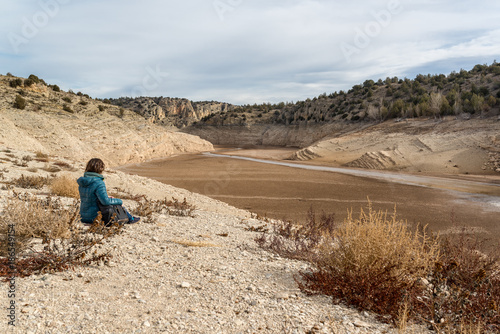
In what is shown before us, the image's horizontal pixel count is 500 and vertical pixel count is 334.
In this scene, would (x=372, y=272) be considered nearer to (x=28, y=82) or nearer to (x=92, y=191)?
(x=92, y=191)

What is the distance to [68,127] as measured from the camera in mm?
25031

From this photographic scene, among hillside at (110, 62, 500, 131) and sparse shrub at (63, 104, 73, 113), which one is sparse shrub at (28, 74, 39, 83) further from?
hillside at (110, 62, 500, 131)

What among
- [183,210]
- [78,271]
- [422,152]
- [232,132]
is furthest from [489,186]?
[232,132]

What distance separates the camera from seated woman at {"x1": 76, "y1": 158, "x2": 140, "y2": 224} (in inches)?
209

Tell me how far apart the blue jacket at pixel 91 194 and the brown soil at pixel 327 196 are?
7461mm

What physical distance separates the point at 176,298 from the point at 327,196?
1332 cm

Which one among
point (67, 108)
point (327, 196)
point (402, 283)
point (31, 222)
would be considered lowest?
point (327, 196)

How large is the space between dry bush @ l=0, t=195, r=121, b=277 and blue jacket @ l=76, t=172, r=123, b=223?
276mm

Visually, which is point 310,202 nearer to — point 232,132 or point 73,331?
point 73,331

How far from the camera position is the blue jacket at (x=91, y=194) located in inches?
209

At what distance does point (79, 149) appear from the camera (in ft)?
78.1

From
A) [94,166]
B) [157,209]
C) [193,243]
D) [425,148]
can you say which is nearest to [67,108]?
[157,209]

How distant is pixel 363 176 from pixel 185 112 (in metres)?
79.6

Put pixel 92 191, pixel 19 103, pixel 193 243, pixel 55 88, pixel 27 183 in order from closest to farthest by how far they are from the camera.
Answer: pixel 92 191 → pixel 193 243 → pixel 27 183 → pixel 19 103 → pixel 55 88
